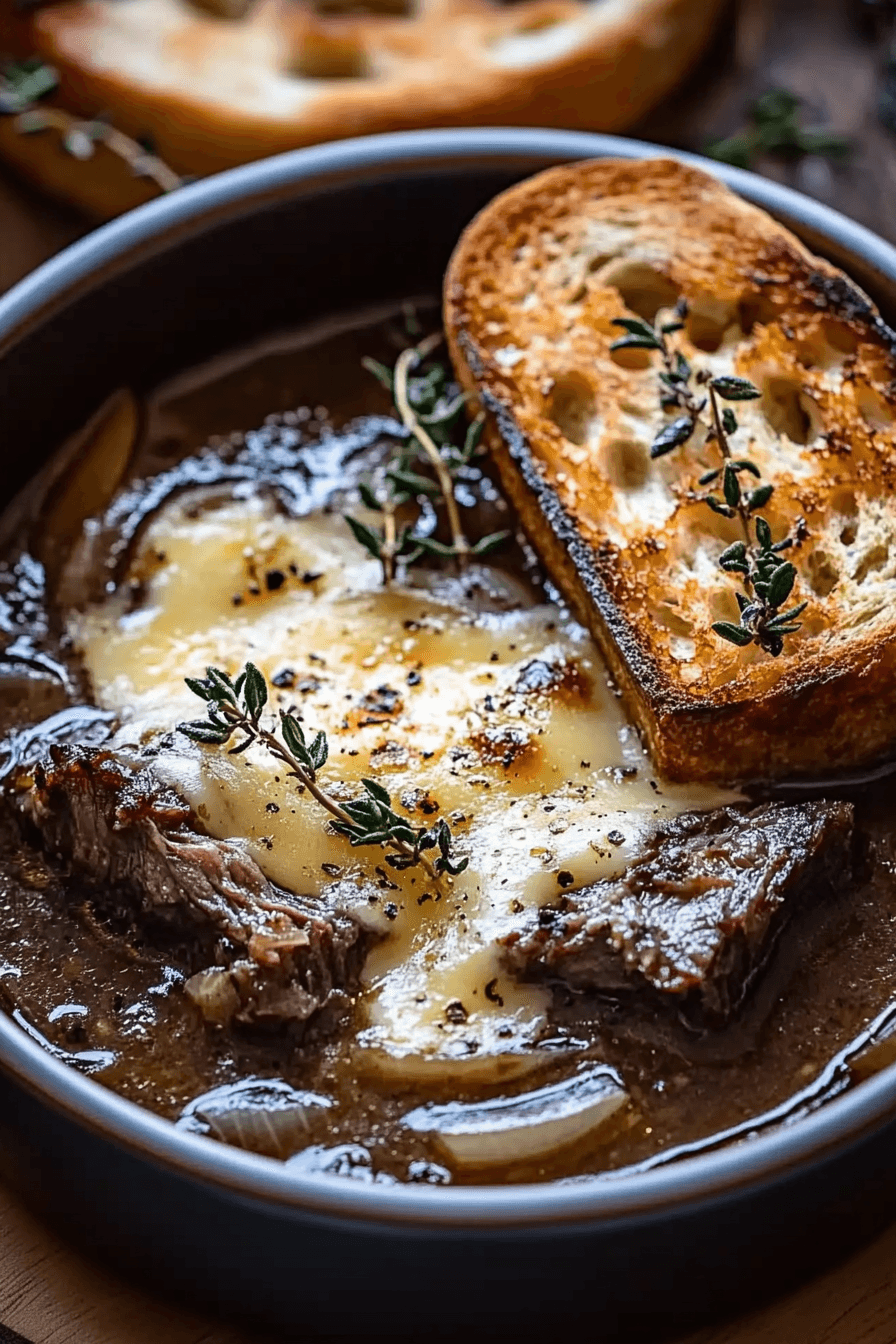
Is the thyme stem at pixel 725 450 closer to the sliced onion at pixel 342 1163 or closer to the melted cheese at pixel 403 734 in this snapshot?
the melted cheese at pixel 403 734

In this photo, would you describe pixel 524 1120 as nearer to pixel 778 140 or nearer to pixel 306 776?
pixel 306 776

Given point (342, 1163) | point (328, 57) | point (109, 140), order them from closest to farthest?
point (342, 1163), point (109, 140), point (328, 57)

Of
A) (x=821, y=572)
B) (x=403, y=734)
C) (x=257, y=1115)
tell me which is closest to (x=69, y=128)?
(x=403, y=734)

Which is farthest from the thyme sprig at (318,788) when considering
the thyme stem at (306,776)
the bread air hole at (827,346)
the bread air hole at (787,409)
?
the bread air hole at (827,346)

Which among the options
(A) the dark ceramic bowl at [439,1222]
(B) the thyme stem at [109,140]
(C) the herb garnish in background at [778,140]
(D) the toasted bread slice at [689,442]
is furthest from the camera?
(C) the herb garnish in background at [778,140]

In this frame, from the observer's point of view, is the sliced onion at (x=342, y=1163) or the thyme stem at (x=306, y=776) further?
the thyme stem at (x=306, y=776)

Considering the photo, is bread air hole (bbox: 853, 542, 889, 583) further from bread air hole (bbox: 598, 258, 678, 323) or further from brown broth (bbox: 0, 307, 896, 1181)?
bread air hole (bbox: 598, 258, 678, 323)

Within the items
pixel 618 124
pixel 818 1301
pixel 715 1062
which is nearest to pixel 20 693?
pixel 715 1062
